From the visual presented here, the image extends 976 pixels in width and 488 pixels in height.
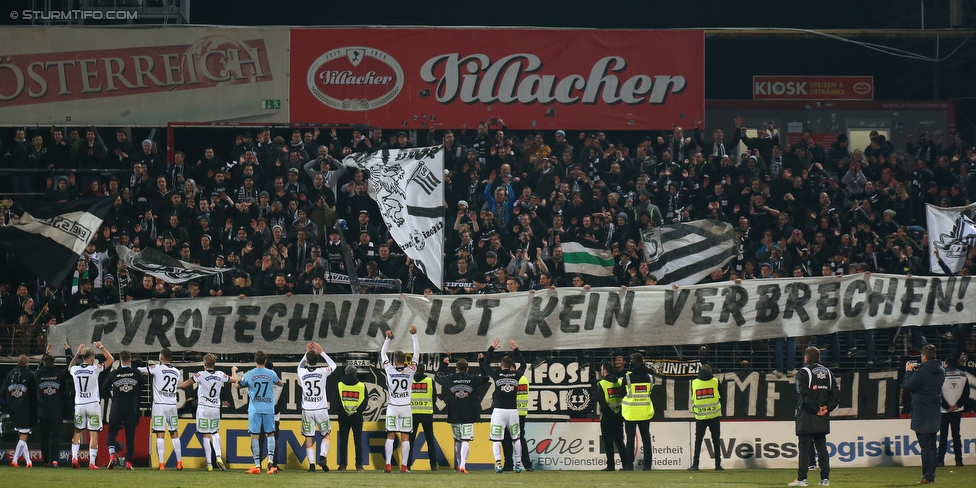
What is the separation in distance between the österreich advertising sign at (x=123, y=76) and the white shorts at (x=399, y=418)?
11662 mm

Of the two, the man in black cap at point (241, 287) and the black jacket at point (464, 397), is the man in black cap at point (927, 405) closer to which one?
the black jacket at point (464, 397)

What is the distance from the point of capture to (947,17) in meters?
33.4

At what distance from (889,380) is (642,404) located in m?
4.99

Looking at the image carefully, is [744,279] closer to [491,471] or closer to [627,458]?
[627,458]

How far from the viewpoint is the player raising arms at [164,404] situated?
20.0 meters

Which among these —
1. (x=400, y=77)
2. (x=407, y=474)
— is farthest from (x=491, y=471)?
(x=400, y=77)

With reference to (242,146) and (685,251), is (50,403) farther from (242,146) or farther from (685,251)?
(685,251)

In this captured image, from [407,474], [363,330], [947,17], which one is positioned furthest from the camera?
[947,17]

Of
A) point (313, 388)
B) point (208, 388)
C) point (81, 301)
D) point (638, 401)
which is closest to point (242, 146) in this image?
point (81, 301)

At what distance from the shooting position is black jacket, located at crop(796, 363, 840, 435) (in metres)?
16.1

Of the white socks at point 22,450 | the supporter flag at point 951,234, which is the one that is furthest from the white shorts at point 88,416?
the supporter flag at point 951,234

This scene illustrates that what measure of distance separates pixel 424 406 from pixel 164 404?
4529 millimetres

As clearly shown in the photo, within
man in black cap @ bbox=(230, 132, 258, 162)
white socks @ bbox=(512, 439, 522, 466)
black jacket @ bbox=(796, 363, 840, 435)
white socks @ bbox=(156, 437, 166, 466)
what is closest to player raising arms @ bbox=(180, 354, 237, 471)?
white socks @ bbox=(156, 437, 166, 466)

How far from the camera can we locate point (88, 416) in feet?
66.1
